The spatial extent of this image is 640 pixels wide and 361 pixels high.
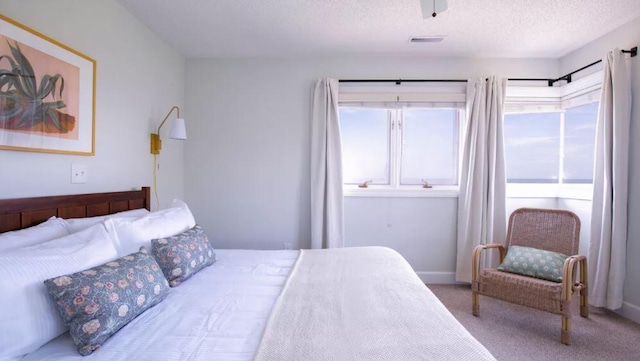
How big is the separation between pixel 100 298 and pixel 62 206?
3.18 ft

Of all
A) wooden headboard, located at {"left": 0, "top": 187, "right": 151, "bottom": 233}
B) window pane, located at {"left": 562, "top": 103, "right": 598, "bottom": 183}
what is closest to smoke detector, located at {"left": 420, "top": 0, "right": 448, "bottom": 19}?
wooden headboard, located at {"left": 0, "top": 187, "right": 151, "bottom": 233}

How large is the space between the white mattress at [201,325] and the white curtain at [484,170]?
2309mm

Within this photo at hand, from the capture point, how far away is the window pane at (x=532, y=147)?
11.7 feet

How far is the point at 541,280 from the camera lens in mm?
2494

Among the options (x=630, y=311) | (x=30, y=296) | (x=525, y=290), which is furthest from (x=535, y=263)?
(x=30, y=296)

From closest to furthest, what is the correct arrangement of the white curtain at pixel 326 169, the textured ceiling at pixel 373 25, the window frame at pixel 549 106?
1. the textured ceiling at pixel 373 25
2. the window frame at pixel 549 106
3. the white curtain at pixel 326 169

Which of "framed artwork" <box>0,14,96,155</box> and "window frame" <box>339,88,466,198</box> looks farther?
"window frame" <box>339,88,466,198</box>

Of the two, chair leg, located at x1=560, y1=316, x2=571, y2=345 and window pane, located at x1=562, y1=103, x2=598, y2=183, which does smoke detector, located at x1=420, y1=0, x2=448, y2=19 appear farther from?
window pane, located at x1=562, y1=103, x2=598, y2=183

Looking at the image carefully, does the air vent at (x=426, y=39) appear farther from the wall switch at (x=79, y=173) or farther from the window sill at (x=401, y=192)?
the wall switch at (x=79, y=173)

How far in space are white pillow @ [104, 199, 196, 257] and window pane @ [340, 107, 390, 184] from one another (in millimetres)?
2032

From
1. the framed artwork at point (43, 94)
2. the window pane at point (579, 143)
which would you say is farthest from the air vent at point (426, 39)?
the framed artwork at point (43, 94)

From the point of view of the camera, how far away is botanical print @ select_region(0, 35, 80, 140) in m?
1.55

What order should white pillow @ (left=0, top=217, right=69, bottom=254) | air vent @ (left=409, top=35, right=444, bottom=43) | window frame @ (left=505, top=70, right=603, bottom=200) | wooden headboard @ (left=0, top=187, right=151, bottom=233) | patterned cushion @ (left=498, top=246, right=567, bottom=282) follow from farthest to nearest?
window frame @ (left=505, top=70, right=603, bottom=200) < air vent @ (left=409, top=35, right=444, bottom=43) < patterned cushion @ (left=498, top=246, right=567, bottom=282) < wooden headboard @ (left=0, top=187, right=151, bottom=233) < white pillow @ (left=0, top=217, right=69, bottom=254)

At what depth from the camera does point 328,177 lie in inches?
132
